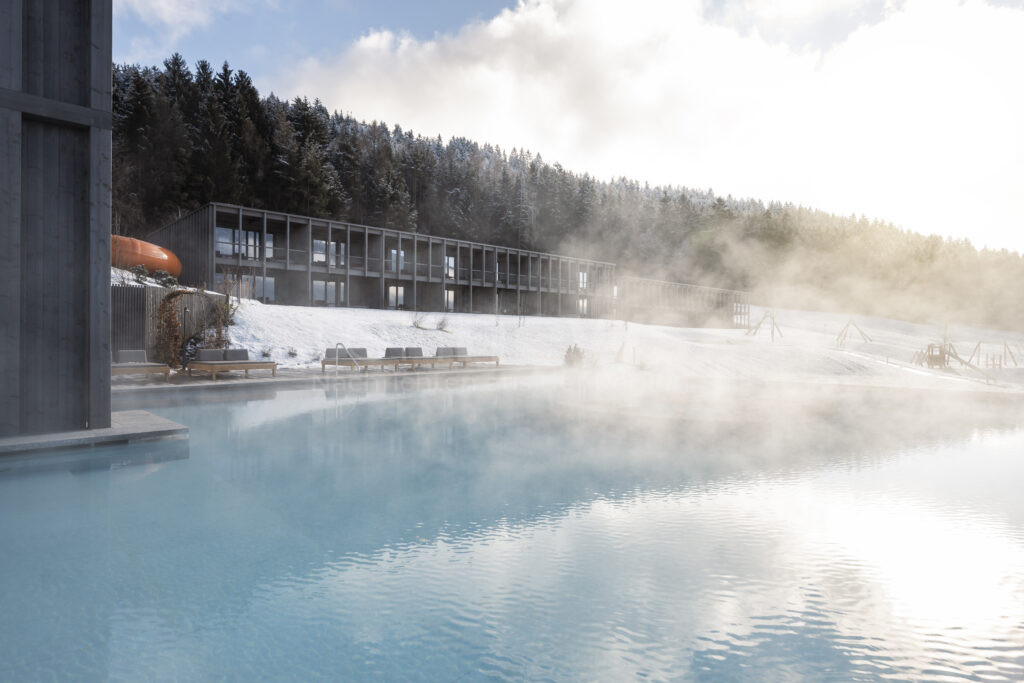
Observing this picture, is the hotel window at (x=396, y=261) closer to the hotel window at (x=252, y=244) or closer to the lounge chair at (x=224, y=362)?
the hotel window at (x=252, y=244)

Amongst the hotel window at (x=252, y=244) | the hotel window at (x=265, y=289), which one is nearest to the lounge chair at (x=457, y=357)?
the hotel window at (x=265, y=289)

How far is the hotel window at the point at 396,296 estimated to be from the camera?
31906 mm

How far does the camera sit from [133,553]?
141 inches

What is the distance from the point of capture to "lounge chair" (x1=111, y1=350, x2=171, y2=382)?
11.5 metres

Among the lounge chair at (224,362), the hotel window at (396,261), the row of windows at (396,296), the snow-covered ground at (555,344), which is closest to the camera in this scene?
the lounge chair at (224,362)

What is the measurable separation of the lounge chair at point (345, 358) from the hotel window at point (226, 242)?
11839 mm

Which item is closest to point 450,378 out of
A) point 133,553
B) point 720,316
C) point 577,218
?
point 133,553

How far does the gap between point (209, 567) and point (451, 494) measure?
2064 millimetres

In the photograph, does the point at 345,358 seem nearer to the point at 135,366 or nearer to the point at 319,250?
the point at 135,366

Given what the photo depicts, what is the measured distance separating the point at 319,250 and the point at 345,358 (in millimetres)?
15805

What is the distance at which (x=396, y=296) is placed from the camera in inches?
1273

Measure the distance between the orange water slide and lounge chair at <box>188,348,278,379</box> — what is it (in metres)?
7.07

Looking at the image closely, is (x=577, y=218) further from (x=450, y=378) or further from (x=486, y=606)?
(x=486, y=606)

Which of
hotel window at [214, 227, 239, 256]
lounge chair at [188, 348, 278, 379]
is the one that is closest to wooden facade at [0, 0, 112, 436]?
lounge chair at [188, 348, 278, 379]
